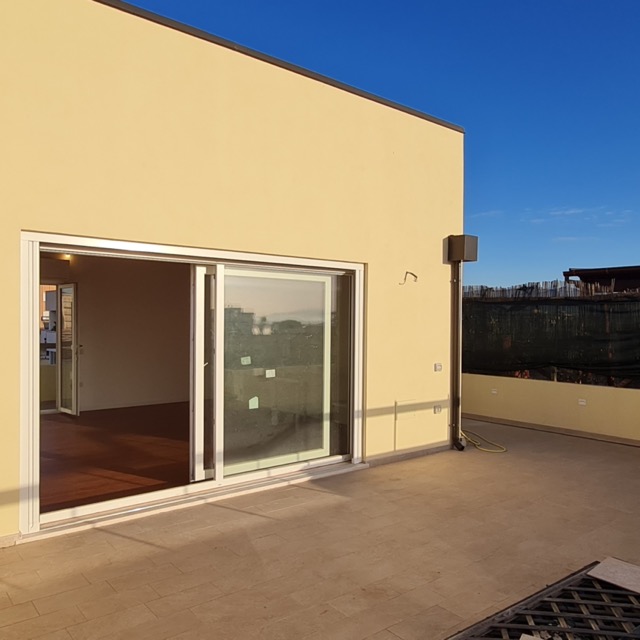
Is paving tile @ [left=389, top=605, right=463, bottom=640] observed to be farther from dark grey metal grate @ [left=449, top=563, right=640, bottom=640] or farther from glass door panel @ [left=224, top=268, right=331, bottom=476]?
glass door panel @ [left=224, top=268, right=331, bottom=476]

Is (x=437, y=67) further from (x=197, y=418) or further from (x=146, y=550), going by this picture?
(x=146, y=550)

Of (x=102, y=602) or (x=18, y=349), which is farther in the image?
(x=18, y=349)

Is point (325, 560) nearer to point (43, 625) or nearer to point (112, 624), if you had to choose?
point (112, 624)

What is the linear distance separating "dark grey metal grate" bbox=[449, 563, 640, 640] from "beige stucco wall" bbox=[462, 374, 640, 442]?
15.3ft

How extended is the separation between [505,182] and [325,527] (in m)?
14.6

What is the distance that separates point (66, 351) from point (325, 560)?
22.6 ft

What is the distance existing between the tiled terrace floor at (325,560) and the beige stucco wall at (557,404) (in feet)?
7.08

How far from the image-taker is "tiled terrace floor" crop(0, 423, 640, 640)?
290 cm

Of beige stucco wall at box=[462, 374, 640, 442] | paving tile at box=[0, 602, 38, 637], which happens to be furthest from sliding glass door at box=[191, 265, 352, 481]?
beige stucco wall at box=[462, 374, 640, 442]

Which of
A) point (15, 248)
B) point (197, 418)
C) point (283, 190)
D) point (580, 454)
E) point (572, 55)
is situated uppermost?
point (572, 55)

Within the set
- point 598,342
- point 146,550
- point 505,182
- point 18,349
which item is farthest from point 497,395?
point 505,182

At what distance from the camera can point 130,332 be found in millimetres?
9742

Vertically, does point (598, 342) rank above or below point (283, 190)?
below

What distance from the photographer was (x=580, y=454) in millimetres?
6797
